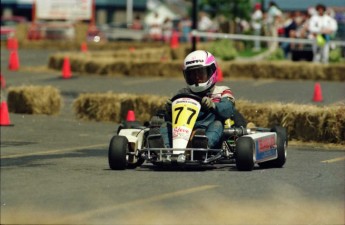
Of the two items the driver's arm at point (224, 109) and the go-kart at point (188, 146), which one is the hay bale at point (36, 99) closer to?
the go-kart at point (188, 146)

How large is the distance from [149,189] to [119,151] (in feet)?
5.41

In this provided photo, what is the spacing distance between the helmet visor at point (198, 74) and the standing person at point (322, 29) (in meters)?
17.7

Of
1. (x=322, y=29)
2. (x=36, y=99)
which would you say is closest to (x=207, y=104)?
(x=36, y=99)

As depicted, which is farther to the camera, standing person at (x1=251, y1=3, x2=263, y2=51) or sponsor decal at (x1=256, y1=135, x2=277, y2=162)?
standing person at (x1=251, y1=3, x2=263, y2=51)

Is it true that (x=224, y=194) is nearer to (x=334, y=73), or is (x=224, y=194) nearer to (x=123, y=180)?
(x=123, y=180)

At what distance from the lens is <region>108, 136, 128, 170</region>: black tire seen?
12344 mm

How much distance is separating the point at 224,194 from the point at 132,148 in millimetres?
2627

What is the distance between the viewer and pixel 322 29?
101 feet

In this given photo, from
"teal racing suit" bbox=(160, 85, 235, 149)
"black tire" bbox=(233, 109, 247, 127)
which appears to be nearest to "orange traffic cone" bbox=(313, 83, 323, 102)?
"black tire" bbox=(233, 109, 247, 127)

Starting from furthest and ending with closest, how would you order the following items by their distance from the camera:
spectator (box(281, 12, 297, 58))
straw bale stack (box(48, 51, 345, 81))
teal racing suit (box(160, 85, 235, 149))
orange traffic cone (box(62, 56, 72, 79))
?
spectator (box(281, 12, 297, 58))
orange traffic cone (box(62, 56, 72, 79))
straw bale stack (box(48, 51, 345, 81))
teal racing suit (box(160, 85, 235, 149))

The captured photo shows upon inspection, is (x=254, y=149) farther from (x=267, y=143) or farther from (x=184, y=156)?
(x=184, y=156)

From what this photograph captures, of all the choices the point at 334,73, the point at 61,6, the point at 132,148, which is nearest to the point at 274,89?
the point at 334,73

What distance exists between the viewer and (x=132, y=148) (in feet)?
41.4

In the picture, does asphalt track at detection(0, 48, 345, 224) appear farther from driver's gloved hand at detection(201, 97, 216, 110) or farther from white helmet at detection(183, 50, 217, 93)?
white helmet at detection(183, 50, 217, 93)
